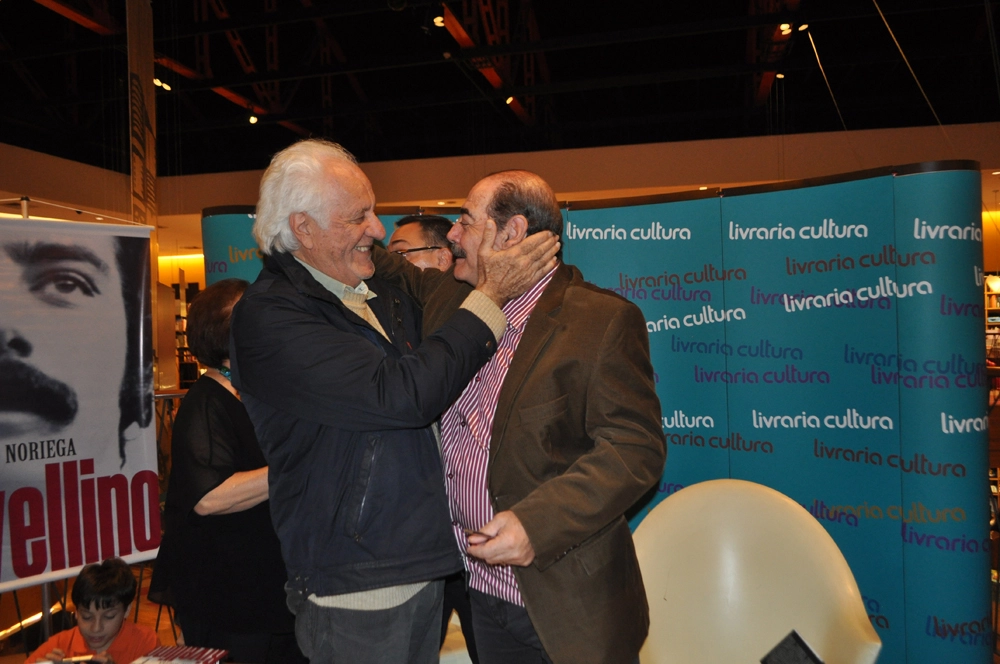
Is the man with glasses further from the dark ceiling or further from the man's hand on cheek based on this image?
the dark ceiling

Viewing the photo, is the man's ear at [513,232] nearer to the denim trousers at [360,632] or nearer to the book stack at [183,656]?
the denim trousers at [360,632]

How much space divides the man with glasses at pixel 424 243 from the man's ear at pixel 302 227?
1.61 m

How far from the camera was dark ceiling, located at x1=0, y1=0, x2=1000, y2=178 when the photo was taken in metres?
8.58

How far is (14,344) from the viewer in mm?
2256

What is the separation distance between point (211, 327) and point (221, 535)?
2.03 ft

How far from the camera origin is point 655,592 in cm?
250

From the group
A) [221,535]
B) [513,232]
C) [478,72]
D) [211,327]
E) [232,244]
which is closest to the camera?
[513,232]

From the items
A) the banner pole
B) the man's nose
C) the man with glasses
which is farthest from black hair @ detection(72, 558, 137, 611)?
the man with glasses

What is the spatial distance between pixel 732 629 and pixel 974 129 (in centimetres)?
945

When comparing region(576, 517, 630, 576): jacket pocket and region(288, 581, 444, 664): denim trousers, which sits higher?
region(576, 517, 630, 576): jacket pocket

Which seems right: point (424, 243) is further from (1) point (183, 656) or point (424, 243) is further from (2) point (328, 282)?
(1) point (183, 656)

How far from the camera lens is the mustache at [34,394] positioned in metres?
2.24

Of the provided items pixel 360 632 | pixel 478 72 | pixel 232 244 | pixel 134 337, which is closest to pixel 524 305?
pixel 360 632

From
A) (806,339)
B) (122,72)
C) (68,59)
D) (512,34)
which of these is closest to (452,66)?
(512,34)
